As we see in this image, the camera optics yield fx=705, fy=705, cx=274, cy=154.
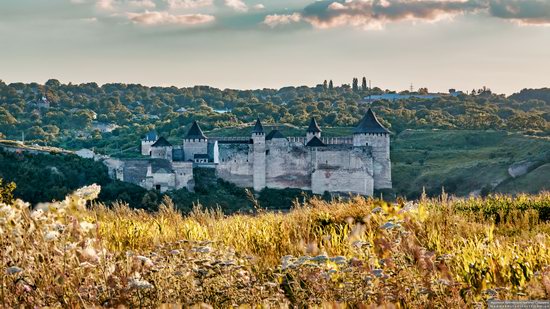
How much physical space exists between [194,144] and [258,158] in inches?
184

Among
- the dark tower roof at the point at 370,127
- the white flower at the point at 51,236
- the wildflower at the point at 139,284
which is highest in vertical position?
the white flower at the point at 51,236

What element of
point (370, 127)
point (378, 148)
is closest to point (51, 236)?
point (378, 148)

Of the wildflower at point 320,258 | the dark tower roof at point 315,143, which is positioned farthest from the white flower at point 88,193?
the dark tower roof at point 315,143

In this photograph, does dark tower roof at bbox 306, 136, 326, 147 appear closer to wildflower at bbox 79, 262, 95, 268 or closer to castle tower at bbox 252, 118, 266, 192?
castle tower at bbox 252, 118, 266, 192

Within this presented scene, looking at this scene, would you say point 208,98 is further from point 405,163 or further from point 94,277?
point 94,277

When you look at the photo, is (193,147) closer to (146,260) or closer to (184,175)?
(184,175)

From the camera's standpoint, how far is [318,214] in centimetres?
801

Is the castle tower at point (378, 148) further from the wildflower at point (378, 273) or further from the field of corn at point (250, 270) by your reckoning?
the wildflower at point (378, 273)

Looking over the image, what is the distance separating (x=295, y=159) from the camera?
49.5 meters

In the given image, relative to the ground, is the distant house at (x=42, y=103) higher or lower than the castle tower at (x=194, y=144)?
higher

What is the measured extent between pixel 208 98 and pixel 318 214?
419 ft

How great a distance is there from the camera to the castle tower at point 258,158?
4894cm

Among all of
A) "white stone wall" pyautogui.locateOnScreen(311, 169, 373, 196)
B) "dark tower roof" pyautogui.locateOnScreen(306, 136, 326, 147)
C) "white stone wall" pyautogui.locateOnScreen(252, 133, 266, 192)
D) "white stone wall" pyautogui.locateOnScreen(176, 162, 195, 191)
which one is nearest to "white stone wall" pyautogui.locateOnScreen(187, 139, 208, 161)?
"white stone wall" pyautogui.locateOnScreen(176, 162, 195, 191)

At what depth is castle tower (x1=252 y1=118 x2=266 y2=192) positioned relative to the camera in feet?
161
